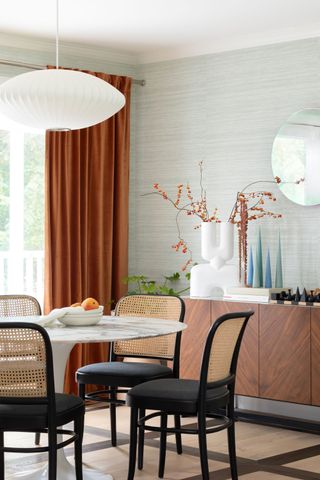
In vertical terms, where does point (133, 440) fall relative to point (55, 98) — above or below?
below

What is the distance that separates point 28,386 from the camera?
3.49 metres

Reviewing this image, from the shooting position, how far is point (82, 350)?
6387mm

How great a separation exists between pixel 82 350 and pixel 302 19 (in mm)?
2821

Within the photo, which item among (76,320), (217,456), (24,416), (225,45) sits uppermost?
(225,45)

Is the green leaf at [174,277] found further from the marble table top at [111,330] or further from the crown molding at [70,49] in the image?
the marble table top at [111,330]

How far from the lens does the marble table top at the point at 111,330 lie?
367 centimetres

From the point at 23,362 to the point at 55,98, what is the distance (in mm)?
1236

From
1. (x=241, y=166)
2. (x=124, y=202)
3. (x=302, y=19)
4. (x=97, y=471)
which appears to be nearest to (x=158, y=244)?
(x=124, y=202)

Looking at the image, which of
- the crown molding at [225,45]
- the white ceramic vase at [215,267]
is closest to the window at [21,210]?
the crown molding at [225,45]

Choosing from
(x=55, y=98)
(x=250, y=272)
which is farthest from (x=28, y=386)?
(x=250, y=272)

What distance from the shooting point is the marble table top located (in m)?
3.67

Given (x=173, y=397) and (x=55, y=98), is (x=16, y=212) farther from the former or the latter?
(x=173, y=397)

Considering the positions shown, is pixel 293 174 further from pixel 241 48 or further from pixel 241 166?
pixel 241 48

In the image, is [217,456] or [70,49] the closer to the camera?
[217,456]
